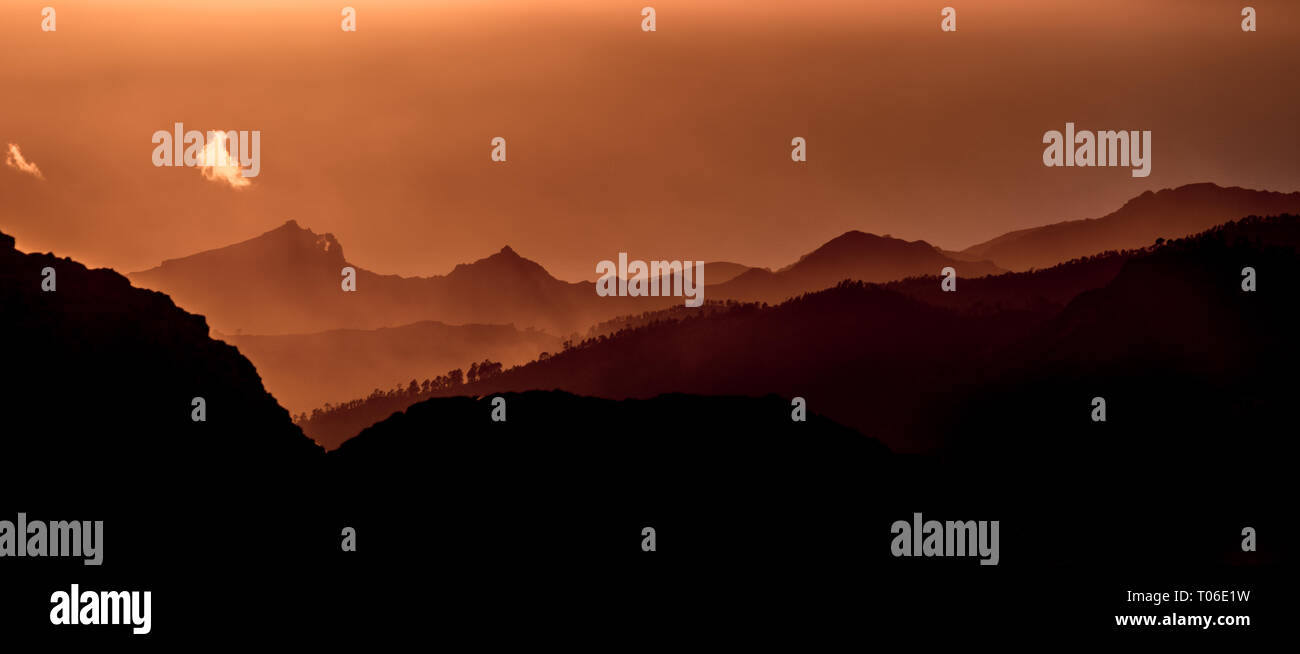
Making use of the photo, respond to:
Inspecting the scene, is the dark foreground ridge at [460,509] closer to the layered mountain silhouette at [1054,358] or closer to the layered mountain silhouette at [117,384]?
the layered mountain silhouette at [117,384]

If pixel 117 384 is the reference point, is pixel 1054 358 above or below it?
above

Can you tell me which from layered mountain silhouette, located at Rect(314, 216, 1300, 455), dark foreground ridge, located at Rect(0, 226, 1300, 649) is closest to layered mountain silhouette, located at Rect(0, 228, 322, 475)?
dark foreground ridge, located at Rect(0, 226, 1300, 649)

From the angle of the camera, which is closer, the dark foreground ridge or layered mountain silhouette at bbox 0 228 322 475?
the dark foreground ridge

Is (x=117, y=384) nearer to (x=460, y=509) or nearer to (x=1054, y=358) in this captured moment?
(x=460, y=509)

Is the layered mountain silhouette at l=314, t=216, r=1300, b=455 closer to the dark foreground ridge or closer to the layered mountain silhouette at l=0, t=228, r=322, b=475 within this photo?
the dark foreground ridge

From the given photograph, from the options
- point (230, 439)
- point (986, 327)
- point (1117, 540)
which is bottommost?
point (1117, 540)

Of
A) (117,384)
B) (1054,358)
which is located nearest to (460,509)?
(117,384)

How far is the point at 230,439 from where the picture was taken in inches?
2333

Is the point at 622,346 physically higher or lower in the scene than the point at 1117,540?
higher

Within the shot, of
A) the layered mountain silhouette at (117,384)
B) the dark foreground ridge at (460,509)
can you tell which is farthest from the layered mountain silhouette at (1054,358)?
the layered mountain silhouette at (117,384)

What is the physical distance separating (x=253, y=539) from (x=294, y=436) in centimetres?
944
